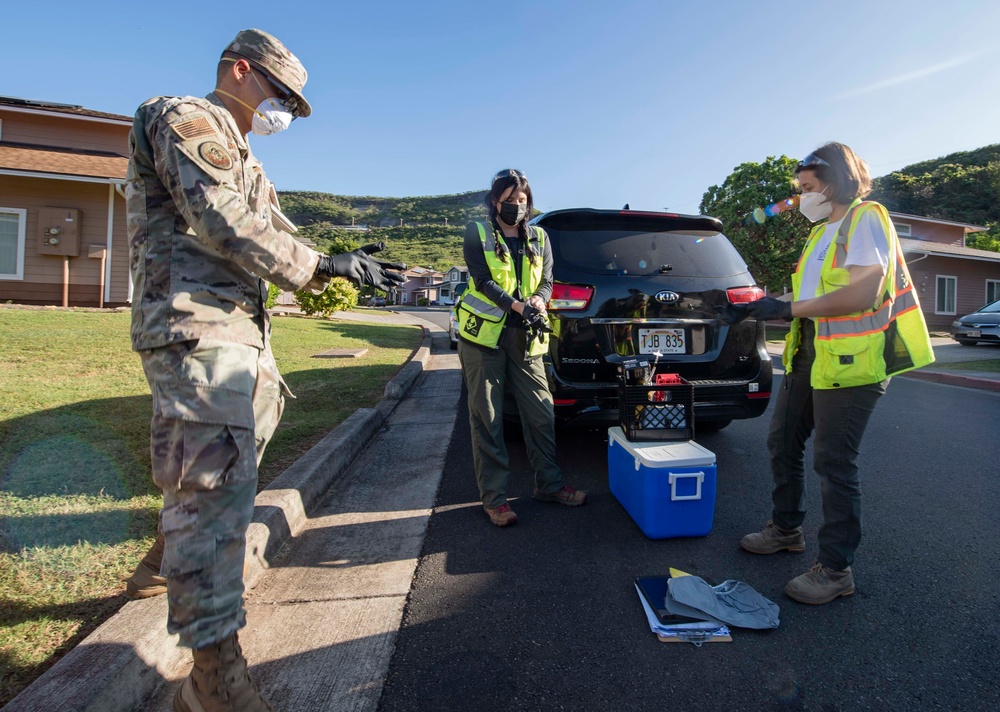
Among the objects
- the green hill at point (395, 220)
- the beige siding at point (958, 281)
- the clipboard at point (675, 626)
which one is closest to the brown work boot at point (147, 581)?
the clipboard at point (675, 626)

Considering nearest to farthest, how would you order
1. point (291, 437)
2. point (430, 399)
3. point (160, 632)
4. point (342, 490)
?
point (160, 632) → point (342, 490) → point (291, 437) → point (430, 399)

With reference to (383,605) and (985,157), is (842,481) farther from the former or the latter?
(985,157)

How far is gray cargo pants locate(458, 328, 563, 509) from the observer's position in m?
3.11

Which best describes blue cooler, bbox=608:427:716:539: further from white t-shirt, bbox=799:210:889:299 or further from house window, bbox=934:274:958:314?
house window, bbox=934:274:958:314

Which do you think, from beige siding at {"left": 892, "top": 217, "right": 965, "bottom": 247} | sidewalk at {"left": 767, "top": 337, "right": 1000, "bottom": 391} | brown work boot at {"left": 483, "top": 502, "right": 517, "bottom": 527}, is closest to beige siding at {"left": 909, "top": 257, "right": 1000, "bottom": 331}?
beige siding at {"left": 892, "top": 217, "right": 965, "bottom": 247}

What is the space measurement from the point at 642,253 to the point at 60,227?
14.9 meters

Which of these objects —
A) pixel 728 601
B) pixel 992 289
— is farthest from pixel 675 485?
pixel 992 289

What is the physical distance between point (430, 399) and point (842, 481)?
4923mm

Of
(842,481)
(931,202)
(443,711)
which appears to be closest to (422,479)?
(443,711)

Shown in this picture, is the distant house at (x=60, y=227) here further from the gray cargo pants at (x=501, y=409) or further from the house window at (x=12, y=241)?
the gray cargo pants at (x=501, y=409)

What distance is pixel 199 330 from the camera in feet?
5.32

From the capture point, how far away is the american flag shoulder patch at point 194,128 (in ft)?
5.13

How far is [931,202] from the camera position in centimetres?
5444

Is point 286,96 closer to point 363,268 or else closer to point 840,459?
point 363,268
